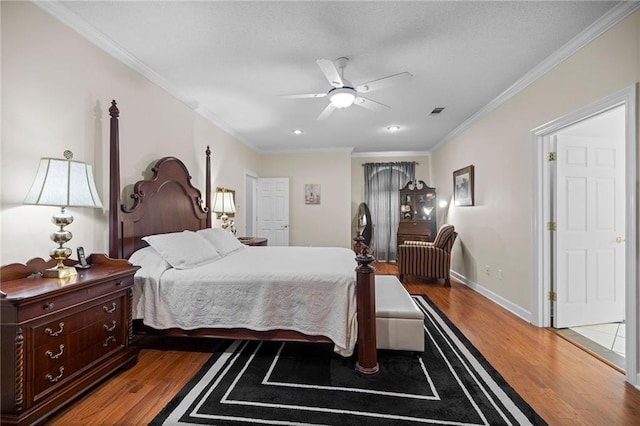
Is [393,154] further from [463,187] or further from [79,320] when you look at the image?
[79,320]

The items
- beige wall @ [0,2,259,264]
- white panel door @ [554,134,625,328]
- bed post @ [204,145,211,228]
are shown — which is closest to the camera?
beige wall @ [0,2,259,264]

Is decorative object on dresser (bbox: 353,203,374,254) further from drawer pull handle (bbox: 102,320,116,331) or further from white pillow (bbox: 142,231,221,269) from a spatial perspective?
drawer pull handle (bbox: 102,320,116,331)

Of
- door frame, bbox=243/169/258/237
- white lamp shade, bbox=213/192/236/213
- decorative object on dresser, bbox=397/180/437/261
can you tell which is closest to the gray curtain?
decorative object on dresser, bbox=397/180/437/261

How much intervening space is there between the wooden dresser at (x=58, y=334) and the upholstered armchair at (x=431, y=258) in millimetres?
3812

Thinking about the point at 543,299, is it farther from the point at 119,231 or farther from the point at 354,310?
the point at 119,231

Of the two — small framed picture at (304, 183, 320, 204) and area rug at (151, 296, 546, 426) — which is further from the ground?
small framed picture at (304, 183, 320, 204)

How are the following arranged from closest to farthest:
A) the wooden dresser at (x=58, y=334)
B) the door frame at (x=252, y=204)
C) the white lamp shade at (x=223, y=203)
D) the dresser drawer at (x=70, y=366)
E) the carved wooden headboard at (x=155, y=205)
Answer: the wooden dresser at (x=58, y=334)
the dresser drawer at (x=70, y=366)
the carved wooden headboard at (x=155, y=205)
the white lamp shade at (x=223, y=203)
the door frame at (x=252, y=204)

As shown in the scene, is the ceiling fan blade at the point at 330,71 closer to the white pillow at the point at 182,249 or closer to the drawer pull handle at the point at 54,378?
the white pillow at the point at 182,249

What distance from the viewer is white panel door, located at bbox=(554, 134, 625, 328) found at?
2.81m

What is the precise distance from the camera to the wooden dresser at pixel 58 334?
1362 mm

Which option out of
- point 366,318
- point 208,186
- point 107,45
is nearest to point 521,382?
point 366,318

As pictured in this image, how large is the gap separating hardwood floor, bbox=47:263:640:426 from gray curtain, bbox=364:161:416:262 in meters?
3.84

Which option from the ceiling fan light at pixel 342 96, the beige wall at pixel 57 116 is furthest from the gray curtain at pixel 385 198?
the beige wall at pixel 57 116

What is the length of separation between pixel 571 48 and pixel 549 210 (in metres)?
1.46
